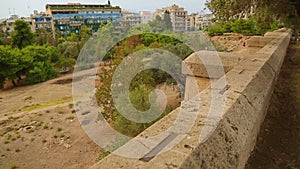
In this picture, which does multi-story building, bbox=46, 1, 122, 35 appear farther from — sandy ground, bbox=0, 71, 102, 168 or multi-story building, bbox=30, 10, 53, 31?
sandy ground, bbox=0, 71, 102, 168

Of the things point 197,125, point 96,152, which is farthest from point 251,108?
point 96,152

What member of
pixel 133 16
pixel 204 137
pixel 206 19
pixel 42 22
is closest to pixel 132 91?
pixel 204 137

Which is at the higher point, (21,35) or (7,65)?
(21,35)

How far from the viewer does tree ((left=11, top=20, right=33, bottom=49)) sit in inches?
1407

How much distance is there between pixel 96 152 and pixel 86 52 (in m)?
23.6

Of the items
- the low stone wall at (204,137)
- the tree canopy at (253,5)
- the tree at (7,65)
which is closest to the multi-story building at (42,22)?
the tree at (7,65)

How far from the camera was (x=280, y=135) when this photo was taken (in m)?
2.90

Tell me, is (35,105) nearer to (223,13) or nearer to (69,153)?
(69,153)

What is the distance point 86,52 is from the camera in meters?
34.2

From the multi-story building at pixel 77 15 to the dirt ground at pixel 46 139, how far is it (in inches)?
1618

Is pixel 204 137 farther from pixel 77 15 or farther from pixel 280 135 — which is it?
pixel 77 15

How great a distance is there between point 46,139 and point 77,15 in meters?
55.1

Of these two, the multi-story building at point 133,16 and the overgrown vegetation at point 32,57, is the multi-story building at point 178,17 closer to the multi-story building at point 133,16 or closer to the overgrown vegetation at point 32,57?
the multi-story building at point 133,16

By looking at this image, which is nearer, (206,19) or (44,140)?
(44,140)
